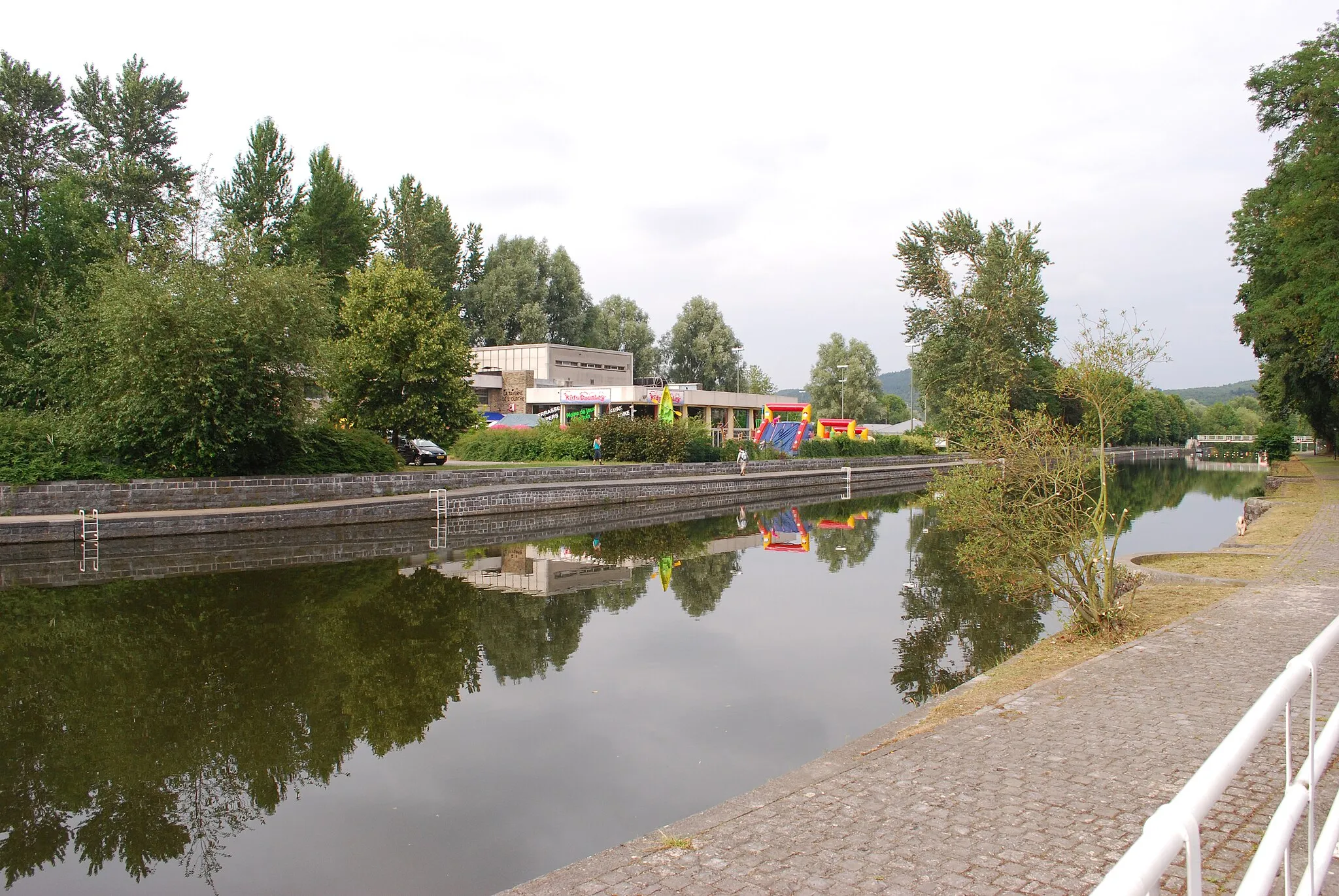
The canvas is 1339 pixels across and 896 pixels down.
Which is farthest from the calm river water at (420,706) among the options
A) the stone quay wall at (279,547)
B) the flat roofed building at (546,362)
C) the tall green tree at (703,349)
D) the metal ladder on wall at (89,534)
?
the tall green tree at (703,349)

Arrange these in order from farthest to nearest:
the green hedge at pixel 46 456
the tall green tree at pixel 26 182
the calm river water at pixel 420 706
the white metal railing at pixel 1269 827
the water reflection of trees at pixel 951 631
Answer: the tall green tree at pixel 26 182
the green hedge at pixel 46 456
the water reflection of trees at pixel 951 631
the calm river water at pixel 420 706
the white metal railing at pixel 1269 827

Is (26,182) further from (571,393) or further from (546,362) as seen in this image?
(546,362)

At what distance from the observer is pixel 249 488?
21688 mm

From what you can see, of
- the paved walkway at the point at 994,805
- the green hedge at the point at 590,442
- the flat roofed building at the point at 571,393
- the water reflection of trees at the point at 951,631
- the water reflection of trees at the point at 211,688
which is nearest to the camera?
the paved walkway at the point at 994,805

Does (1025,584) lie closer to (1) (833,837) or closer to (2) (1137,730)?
(2) (1137,730)

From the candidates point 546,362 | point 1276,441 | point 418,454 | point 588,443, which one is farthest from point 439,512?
point 1276,441

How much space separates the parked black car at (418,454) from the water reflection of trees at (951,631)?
870 inches

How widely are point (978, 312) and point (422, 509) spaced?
32.5m

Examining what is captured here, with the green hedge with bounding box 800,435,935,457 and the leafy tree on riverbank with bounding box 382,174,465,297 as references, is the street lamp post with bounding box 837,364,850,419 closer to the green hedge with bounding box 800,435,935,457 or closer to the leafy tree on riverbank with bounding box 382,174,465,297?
the green hedge with bounding box 800,435,935,457

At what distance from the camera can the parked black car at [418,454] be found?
3281cm

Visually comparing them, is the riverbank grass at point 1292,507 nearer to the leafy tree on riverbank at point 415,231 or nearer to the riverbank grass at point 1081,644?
the riverbank grass at point 1081,644

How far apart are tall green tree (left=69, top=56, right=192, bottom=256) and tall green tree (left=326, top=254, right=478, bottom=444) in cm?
1478

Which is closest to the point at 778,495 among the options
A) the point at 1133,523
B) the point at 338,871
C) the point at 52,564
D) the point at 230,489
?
the point at 1133,523

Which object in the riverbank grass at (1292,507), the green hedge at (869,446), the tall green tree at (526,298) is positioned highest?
the tall green tree at (526,298)
